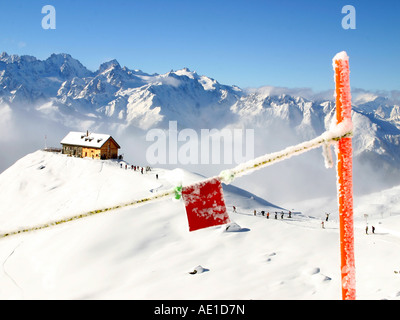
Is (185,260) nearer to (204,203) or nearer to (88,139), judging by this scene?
(204,203)

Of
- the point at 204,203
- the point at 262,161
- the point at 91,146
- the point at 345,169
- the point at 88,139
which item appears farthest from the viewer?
the point at 88,139

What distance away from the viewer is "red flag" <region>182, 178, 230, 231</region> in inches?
157

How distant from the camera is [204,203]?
13.2 feet

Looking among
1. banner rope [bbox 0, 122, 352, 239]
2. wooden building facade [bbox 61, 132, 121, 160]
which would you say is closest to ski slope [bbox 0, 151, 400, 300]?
banner rope [bbox 0, 122, 352, 239]

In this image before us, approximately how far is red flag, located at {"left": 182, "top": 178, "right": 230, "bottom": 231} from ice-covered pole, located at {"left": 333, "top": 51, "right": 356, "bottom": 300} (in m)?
1.37

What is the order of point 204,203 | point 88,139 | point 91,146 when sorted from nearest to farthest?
point 204,203
point 91,146
point 88,139

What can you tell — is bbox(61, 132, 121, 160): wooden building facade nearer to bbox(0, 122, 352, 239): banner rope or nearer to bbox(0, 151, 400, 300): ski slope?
bbox(0, 151, 400, 300): ski slope

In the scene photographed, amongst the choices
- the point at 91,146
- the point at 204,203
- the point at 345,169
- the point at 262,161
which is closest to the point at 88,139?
the point at 91,146

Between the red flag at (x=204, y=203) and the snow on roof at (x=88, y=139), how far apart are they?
79842 mm

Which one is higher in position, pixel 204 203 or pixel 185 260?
pixel 204 203

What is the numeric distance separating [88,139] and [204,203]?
87008 mm

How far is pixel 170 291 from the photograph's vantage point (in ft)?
70.9
